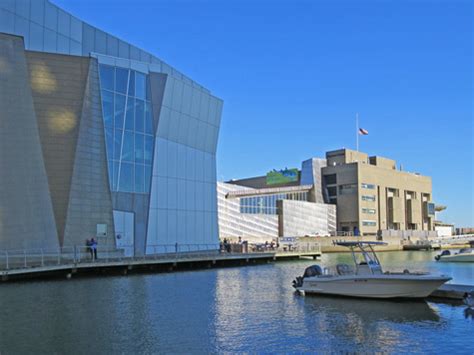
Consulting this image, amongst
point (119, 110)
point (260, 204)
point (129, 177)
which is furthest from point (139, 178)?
point (260, 204)

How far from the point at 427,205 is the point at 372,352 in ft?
431

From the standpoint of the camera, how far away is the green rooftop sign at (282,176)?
13012cm

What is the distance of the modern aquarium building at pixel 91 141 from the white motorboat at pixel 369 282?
1877 cm

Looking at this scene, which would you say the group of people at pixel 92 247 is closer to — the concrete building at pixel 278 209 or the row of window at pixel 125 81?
the row of window at pixel 125 81

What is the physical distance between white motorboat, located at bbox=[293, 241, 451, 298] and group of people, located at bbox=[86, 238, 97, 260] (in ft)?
55.0

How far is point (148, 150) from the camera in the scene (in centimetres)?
4644

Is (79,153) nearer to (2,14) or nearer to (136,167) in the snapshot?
(136,167)

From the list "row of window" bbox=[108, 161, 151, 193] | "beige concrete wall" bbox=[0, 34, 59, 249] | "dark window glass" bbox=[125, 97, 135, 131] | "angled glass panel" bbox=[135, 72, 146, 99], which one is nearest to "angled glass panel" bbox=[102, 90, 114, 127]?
"dark window glass" bbox=[125, 97, 135, 131]

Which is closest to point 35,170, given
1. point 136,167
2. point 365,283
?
point 136,167

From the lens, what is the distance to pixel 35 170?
3694 centimetres

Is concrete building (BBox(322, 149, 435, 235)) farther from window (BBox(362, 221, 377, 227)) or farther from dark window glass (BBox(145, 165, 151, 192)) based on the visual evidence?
dark window glass (BBox(145, 165, 151, 192))

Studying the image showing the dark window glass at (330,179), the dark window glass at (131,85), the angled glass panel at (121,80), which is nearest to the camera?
the angled glass panel at (121,80)

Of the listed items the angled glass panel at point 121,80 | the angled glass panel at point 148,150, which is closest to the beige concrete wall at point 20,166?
the angled glass panel at point 121,80

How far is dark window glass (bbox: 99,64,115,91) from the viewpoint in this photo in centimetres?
4259
